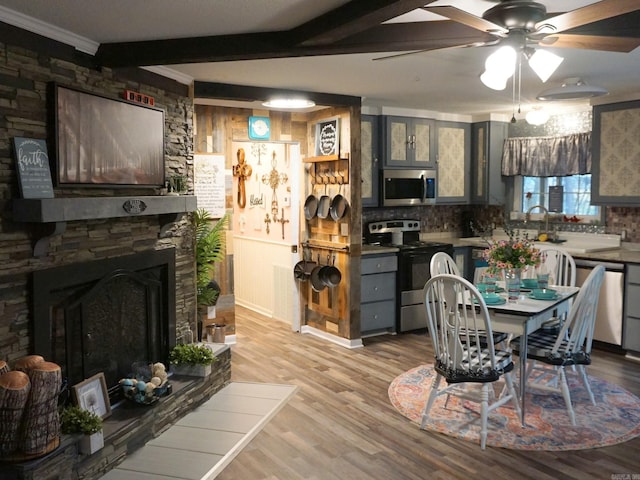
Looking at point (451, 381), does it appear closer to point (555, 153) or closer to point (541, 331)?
point (541, 331)

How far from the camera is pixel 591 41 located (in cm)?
279

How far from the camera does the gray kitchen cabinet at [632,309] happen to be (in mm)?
4848

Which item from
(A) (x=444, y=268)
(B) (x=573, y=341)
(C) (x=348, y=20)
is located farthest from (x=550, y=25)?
(A) (x=444, y=268)

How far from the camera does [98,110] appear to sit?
125 inches

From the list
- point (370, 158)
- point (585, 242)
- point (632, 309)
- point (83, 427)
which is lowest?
point (83, 427)

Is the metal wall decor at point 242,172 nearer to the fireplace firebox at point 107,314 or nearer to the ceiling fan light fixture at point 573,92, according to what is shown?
the fireplace firebox at point 107,314

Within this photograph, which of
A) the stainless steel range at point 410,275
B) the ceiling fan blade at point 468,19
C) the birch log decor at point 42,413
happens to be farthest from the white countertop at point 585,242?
the birch log decor at point 42,413

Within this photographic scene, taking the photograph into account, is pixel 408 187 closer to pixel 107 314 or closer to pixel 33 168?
pixel 107 314

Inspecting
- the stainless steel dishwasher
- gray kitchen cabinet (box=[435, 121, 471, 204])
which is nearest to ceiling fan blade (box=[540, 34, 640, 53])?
the stainless steel dishwasher

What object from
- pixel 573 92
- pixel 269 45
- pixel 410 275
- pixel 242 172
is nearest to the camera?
pixel 269 45

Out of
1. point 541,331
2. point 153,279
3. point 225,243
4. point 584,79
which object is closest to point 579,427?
point 541,331

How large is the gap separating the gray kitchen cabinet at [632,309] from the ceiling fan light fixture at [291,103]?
3.12m

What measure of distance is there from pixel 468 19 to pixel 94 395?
2.65 meters

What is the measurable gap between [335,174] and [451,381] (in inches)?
107
